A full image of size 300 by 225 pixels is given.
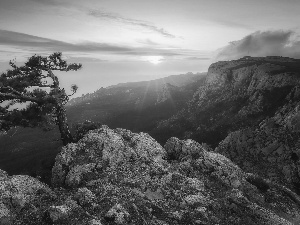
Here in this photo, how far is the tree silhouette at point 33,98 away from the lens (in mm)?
21344

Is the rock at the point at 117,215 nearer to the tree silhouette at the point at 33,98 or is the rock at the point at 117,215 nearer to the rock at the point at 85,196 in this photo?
the rock at the point at 85,196

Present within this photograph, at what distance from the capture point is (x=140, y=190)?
1570 centimetres

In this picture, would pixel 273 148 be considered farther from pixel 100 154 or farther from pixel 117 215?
pixel 117 215

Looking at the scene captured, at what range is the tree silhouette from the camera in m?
21.3

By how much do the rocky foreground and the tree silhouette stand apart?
484 cm

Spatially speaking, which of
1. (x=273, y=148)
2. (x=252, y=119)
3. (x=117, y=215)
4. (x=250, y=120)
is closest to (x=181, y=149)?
(x=117, y=215)

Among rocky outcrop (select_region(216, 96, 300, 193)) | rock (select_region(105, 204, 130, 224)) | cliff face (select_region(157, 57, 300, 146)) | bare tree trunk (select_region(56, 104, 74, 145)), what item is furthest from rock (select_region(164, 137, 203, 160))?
cliff face (select_region(157, 57, 300, 146))

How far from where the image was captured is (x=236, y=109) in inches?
2958

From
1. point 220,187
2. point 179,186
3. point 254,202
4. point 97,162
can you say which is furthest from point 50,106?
point 254,202

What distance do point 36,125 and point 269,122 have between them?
44267mm

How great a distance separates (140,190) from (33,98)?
12.3m

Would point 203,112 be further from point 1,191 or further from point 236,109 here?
point 1,191

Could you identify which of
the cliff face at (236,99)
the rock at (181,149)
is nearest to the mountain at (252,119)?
the cliff face at (236,99)

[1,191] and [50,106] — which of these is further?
[50,106]
